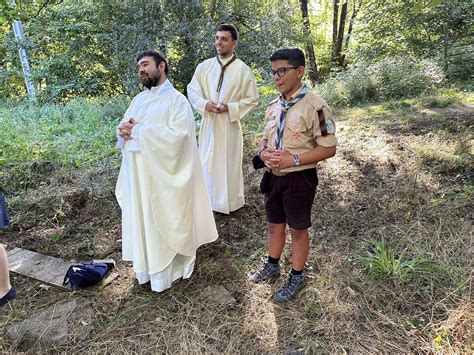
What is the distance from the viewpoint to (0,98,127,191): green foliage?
16.6 feet

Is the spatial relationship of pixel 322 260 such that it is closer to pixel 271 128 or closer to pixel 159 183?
pixel 271 128

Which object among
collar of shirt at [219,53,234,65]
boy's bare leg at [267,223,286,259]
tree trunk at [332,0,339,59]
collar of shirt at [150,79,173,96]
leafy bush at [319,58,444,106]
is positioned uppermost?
tree trunk at [332,0,339,59]

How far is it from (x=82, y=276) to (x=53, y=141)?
446cm

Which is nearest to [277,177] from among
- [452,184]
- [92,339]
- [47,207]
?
[92,339]

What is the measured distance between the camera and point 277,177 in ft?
8.19

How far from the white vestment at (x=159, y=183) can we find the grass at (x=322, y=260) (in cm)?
32

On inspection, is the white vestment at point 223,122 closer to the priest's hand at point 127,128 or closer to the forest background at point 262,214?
the forest background at point 262,214

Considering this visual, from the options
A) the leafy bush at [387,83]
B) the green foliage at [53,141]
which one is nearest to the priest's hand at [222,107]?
the green foliage at [53,141]

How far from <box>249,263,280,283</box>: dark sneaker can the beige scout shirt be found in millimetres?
927

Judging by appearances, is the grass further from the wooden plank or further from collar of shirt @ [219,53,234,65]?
collar of shirt @ [219,53,234,65]

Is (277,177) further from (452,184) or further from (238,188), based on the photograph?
(452,184)

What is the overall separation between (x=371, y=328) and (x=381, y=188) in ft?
7.03

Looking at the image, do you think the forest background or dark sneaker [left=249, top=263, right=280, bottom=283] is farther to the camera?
dark sneaker [left=249, top=263, right=280, bottom=283]

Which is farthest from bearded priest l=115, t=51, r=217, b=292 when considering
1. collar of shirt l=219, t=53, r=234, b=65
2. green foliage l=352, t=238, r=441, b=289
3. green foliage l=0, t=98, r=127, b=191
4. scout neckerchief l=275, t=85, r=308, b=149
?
green foliage l=0, t=98, r=127, b=191
